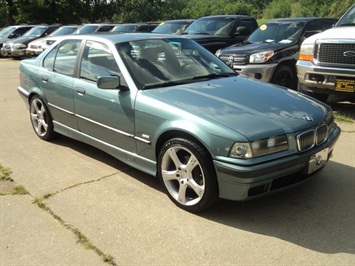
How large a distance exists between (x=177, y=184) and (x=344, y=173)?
1931 millimetres

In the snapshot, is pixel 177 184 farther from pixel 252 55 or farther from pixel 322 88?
pixel 252 55

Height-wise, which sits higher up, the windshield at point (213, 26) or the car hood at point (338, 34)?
the car hood at point (338, 34)

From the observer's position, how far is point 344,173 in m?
4.42

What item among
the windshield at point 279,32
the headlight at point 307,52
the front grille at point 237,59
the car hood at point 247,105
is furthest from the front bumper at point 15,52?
the car hood at point 247,105

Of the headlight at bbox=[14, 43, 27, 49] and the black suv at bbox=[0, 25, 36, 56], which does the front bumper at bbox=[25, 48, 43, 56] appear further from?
the black suv at bbox=[0, 25, 36, 56]

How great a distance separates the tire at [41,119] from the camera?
554cm

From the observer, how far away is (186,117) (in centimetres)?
349

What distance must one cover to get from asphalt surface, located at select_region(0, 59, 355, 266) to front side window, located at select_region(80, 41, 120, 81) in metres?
1.09

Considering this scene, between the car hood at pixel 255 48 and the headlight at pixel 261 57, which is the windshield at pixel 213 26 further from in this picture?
the headlight at pixel 261 57

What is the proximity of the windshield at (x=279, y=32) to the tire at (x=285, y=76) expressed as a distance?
0.70m

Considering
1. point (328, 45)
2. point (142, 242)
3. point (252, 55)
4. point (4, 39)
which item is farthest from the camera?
point (4, 39)

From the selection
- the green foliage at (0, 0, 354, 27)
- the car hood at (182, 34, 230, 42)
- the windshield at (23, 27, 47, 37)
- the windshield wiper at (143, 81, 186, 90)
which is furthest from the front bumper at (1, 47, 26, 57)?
the green foliage at (0, 0, 354, 27)

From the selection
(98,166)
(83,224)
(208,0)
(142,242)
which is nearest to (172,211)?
(142,242)

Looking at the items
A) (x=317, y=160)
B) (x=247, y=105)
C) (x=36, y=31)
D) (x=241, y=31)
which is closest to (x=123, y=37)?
(x=247, y=105)
